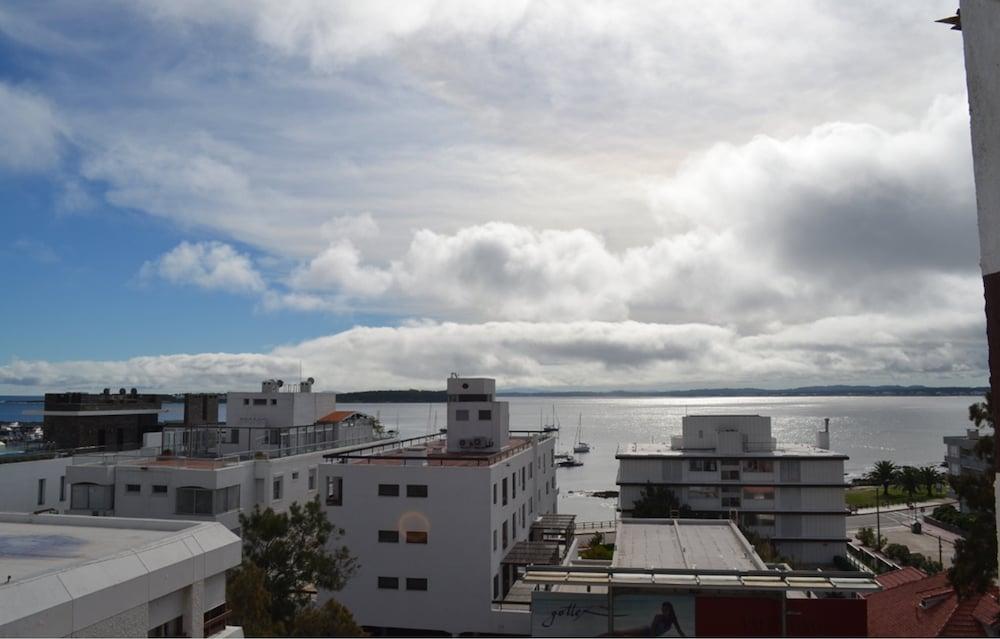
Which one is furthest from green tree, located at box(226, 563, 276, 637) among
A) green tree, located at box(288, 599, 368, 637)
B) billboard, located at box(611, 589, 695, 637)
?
billboard, located at box(611, 589, 695, 637)

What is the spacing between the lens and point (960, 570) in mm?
24344

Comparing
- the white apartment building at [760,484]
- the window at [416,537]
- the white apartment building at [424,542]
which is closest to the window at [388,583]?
the white apartment building at [424,542]

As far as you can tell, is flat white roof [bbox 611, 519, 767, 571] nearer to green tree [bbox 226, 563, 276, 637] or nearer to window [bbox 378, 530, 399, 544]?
green tree [bbox 226, 563, 276, 637]

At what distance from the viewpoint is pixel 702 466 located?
186 feet

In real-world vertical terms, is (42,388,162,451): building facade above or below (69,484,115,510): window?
above

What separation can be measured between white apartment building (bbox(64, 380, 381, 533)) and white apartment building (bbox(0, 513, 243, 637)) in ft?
82.1

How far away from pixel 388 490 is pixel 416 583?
5113 millimetres

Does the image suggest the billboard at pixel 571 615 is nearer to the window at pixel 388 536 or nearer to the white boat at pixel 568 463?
the window at pixel 388 536

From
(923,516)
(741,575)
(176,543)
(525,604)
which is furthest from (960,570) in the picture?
(923,516)

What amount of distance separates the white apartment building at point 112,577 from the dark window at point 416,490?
23.4 m

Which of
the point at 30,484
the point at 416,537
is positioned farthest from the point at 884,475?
the point at 30,484

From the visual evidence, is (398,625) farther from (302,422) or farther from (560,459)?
(560,459)

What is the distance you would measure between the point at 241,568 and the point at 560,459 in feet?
495

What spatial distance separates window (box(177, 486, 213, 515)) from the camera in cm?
4159
